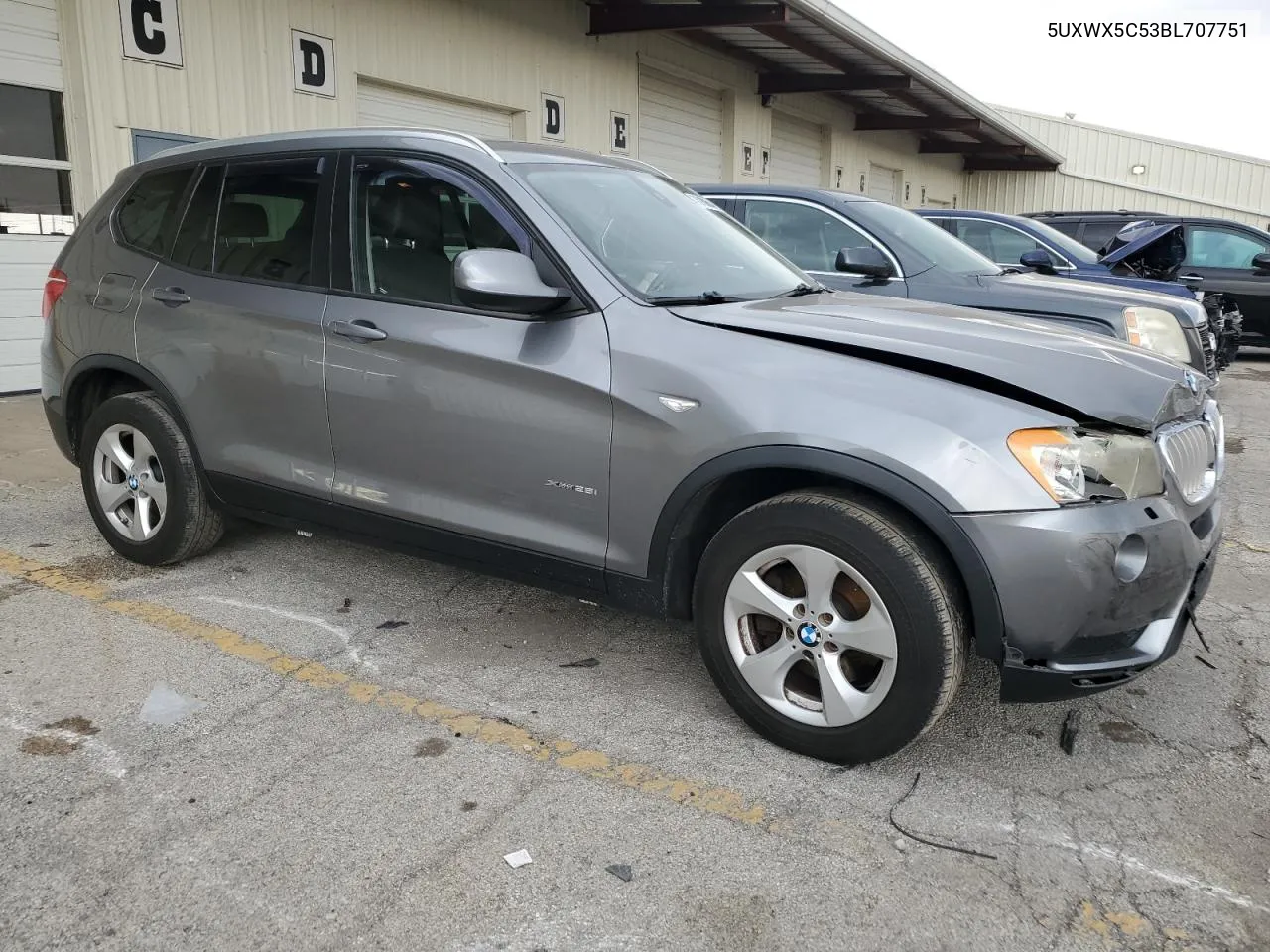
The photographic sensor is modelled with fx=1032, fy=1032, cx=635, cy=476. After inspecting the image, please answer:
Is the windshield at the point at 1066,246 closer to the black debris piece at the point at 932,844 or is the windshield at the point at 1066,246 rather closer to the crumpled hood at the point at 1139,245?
the crumpled hood at the point at 1139,245

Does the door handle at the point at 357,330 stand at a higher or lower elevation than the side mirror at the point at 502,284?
lower

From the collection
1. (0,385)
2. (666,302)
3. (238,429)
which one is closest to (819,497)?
(666,302)

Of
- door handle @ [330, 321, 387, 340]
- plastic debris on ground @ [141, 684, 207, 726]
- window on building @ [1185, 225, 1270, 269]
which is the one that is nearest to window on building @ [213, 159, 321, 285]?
door handle @ [330, 321, 387, 340]

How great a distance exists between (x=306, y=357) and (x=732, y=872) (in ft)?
7.67

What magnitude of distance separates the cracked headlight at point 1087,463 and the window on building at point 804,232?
4.19 metres

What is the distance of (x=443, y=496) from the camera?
347 cm

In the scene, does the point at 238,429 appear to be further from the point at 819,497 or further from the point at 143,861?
the point at 819,497

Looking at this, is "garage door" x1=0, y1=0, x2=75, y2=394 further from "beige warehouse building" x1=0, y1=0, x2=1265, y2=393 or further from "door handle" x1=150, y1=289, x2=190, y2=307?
"door handle" x1=150, y1=289, x2=190, y2=307

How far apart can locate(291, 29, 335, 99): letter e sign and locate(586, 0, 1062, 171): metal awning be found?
14.3 ft

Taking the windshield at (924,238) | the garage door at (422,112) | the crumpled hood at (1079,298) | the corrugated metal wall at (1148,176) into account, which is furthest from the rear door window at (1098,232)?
the corrugated metal wall at (1148,176)

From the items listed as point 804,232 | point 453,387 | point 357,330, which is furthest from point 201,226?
point 804,232

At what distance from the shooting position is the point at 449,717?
3.19 m

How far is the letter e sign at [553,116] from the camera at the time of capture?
492 inches

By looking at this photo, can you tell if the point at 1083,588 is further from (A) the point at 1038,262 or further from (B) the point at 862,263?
(A) the point at 1038,262
